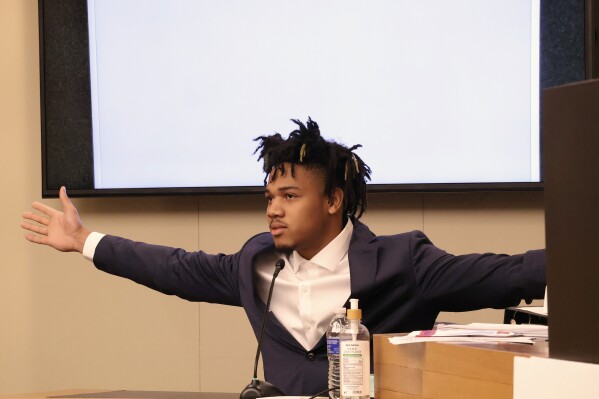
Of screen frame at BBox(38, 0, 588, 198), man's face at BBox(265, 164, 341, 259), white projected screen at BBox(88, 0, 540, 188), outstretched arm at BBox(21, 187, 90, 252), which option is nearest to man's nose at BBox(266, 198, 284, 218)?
man's face at BBox(265, 164, 341, 259)

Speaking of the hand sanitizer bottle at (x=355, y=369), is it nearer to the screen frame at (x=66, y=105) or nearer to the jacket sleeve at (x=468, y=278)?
the jacket sleeve at (x=468, y=278)

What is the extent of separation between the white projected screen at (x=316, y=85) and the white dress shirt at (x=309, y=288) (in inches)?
28.7

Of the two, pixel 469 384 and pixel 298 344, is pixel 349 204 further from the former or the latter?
pixel 469 384

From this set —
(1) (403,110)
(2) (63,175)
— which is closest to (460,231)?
(1) (403,110)

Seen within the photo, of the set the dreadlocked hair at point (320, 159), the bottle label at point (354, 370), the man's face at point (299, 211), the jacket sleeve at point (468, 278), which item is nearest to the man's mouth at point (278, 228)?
the man's face at point (299, 211)

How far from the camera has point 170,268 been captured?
233 cm

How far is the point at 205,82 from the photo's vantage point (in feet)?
9.96

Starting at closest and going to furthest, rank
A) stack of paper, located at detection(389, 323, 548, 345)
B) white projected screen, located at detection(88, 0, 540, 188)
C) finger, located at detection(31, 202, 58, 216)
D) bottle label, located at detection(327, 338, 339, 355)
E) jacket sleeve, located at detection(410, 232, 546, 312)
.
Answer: stack of paper, located at detection(389, 323, 548, 345)
bottle label, located at detection(327, 338, 339, 355)
jacket sleeve, located at detection(410, 232, 546, 312)
finger, located at detection(31, 202, 58, 216)
white projected screen, located at detection(88, 0, 540, 188)

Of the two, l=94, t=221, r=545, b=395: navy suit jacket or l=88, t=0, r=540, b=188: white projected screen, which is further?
l=88, t=0, r=540, b=188: white projected screen

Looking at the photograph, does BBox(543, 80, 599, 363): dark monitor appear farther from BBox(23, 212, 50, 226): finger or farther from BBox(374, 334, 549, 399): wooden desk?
BBox(23, 212, 50, 226): finger

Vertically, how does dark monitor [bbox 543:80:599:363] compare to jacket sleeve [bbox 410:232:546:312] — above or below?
above

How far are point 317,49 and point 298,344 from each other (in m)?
1.23

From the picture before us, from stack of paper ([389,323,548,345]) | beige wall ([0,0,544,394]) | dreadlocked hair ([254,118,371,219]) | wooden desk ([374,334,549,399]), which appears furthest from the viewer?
beige wall ([0,0,544,394])

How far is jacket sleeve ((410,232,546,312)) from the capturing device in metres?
1.88
